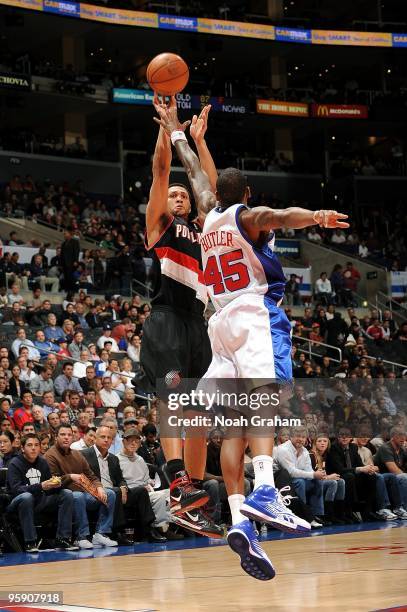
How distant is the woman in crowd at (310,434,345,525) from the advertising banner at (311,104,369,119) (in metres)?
23.4

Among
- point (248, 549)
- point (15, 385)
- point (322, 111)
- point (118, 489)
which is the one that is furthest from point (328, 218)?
point (322, 111)

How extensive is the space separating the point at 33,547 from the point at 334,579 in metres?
4.68

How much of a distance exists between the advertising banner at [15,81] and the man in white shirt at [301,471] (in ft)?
65.2

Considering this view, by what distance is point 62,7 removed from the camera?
30.4 meters

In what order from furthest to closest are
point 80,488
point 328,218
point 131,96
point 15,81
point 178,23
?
1. point 178,23
2. point 131,96
3. point 15,81
4. point 80,488
5. point 328,218

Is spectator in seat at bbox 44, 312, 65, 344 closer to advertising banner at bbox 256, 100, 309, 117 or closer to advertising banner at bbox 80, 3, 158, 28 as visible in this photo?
advertising banner at bbox 80, 3, 158, 28

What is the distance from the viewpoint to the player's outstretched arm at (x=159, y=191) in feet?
20.4

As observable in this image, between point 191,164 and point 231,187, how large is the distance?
25.6 inches

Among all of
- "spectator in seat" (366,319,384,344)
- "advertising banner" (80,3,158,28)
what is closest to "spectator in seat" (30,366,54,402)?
"spectator in seat" (366,319,384,344)

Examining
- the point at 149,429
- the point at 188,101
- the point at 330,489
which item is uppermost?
the point at 188,101

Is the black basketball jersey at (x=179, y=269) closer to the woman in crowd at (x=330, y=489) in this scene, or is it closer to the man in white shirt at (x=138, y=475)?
the man in white shirt at (x=138, y=475)

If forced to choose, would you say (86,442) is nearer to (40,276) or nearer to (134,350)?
(134,350)

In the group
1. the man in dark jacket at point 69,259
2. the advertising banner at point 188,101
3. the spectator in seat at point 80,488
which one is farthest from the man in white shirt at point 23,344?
the advertising banner at point 188,101

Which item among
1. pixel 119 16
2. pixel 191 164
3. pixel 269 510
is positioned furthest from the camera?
pixel 119 16
